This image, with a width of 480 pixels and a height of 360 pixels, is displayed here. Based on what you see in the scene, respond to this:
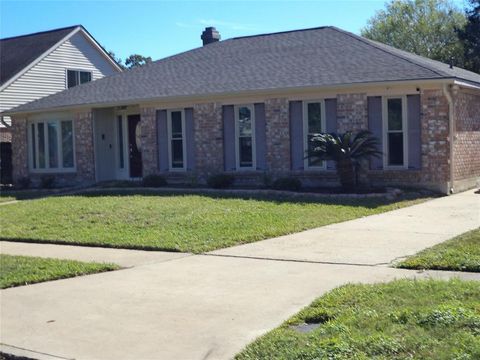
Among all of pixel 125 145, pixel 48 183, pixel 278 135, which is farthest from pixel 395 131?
pixel 48 183

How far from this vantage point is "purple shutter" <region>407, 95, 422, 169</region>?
55.7 feet

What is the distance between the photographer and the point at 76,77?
3306 cm

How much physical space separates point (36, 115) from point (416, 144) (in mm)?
14366

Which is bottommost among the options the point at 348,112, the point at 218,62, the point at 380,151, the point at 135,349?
the point at 135,349

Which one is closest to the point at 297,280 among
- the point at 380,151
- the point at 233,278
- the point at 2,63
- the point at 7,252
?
the point at 233,278

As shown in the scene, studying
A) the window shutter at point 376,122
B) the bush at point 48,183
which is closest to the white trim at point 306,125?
the window shutter at point 376,122

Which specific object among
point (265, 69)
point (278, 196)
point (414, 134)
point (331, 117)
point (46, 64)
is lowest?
point (278, 196)

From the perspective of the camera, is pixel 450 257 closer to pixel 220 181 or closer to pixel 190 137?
pixel 220 181

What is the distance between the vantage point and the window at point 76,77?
32656 millimetres

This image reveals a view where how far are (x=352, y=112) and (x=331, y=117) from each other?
75cm

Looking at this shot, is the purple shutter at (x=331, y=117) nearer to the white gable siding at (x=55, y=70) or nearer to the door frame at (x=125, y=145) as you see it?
the door frame at (x=125, y=145)

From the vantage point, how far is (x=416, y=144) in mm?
17094

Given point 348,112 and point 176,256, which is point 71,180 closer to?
point 348,112

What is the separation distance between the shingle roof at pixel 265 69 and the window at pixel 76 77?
779cm
